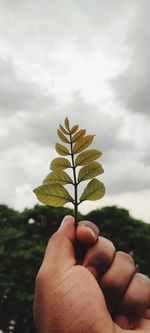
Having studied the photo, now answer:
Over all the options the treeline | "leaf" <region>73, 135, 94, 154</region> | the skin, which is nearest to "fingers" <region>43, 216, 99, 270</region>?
the skin

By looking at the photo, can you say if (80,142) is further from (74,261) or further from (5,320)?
(5,320)

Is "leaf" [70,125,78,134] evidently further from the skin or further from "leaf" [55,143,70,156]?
the skin

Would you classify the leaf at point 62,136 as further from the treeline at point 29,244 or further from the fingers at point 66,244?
the treeline at point 29,244

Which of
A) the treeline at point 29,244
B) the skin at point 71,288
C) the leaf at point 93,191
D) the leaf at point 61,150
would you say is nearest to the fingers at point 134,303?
the skin at point 71,288

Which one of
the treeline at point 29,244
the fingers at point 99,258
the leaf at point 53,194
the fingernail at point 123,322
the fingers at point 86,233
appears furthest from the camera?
the treeline at point 29,244

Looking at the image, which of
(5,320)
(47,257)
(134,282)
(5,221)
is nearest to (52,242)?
(47,257)
